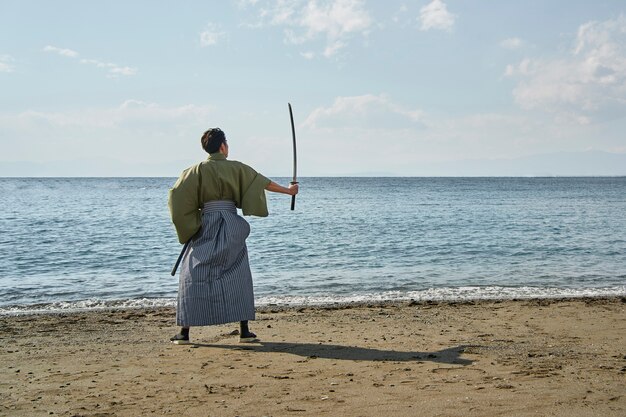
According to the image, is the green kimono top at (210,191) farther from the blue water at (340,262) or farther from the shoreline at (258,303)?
the blue water at (340,262)

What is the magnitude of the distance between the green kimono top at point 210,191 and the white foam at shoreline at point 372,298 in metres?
3.46

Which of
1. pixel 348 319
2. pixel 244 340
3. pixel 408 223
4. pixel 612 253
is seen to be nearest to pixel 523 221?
pixel 408 223

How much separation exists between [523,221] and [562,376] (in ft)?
74.3

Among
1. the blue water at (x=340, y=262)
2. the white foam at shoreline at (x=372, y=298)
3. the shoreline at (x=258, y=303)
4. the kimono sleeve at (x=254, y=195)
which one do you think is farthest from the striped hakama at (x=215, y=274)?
the blue water at (x=340, y=262)

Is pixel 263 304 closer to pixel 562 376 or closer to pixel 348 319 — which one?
pixel 348 319

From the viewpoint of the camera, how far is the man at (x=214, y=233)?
612cm

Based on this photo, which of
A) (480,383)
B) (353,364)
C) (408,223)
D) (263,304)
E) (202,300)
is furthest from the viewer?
(408,223)

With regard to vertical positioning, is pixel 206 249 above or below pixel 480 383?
above

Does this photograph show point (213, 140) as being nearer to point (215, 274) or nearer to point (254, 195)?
point (254, 195)

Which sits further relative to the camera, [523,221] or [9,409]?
[523,221]

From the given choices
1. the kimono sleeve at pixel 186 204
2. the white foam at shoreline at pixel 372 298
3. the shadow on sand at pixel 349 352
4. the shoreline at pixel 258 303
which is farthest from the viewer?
the white foam at shoreline at pixel 372 298

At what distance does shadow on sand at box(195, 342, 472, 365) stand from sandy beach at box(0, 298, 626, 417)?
17 millimetres

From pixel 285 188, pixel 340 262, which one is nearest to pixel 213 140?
pixel 285 188

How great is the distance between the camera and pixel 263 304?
31.1ft
